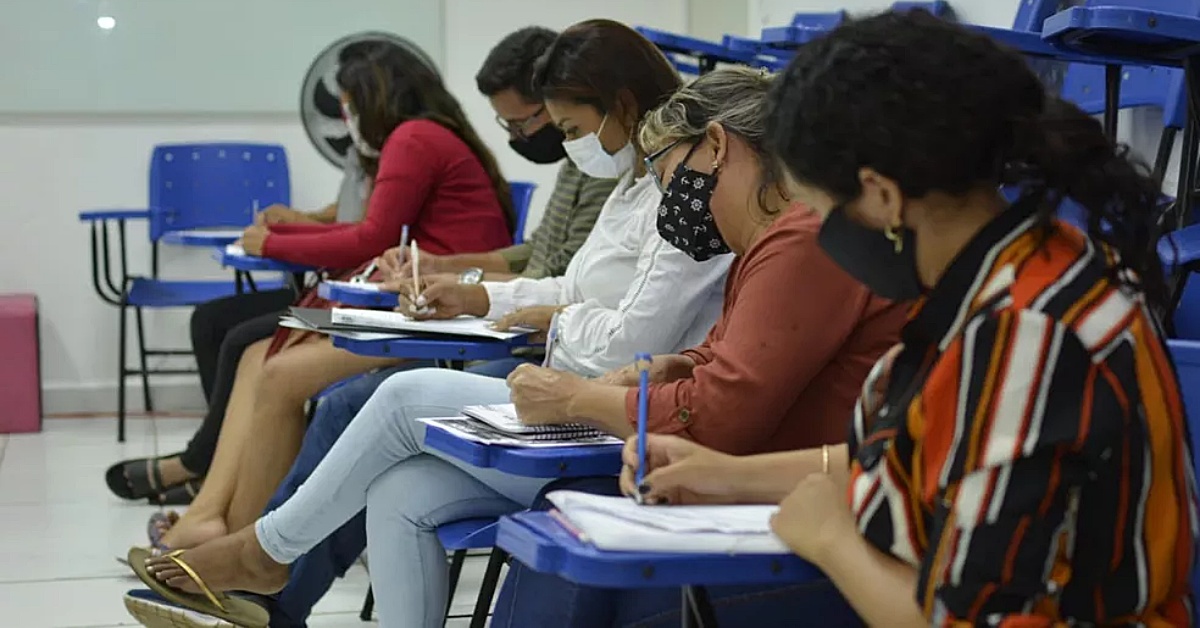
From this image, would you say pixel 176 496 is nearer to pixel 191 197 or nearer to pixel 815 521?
pixel 191 197

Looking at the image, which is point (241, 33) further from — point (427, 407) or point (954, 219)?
point (954, 219)

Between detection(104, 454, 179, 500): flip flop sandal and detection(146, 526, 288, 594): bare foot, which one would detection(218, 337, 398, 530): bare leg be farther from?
detection(104, 454, 179, 500): flip flop sandal

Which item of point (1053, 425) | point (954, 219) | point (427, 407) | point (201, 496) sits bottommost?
point (201, 496)

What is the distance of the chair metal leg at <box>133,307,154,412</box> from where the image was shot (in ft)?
18.4

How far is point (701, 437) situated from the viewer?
1.71 meters

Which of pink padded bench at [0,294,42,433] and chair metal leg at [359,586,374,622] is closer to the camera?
chair metal leg at [359,586,374,622]

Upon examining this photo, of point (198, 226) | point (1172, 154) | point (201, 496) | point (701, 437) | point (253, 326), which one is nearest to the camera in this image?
point (701, 437)

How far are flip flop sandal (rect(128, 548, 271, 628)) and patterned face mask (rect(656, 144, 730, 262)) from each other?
3.39 ft

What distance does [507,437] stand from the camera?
1725mm

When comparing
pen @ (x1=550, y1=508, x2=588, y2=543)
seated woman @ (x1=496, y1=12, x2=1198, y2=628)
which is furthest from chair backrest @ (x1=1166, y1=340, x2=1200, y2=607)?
pen @ (x1=550, y1=508, x2=588, y2=543)

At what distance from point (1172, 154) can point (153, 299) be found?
11.5 feet

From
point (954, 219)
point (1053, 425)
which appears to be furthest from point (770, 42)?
point (1053, 425)

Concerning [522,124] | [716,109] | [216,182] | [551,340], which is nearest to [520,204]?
[522,124]

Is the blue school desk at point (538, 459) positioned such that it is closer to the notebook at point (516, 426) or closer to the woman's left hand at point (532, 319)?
the notebook at point (516, 426)
